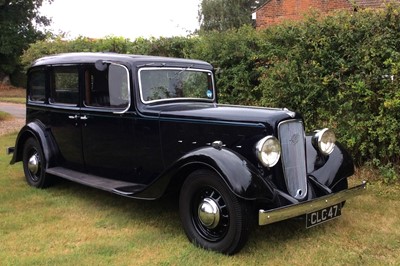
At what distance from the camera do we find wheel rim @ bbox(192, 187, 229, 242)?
3.93 meters

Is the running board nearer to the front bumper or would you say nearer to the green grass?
the green grass

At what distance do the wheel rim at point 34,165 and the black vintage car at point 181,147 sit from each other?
2 centimetres

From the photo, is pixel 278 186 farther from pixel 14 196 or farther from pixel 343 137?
pixel 14 196

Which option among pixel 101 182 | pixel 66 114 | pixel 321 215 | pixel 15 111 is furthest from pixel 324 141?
pixel 15 111

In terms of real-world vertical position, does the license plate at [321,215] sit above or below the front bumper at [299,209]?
below

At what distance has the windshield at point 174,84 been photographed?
4.99m

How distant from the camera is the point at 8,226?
4695mm

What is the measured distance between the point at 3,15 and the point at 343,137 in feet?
119

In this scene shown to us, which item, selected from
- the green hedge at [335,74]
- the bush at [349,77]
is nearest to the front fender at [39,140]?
the green hedge at [335,74]

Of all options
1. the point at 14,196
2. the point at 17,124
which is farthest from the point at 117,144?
the point at 17,124

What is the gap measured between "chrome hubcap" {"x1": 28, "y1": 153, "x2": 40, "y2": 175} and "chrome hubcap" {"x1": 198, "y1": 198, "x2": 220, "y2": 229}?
3.27 m

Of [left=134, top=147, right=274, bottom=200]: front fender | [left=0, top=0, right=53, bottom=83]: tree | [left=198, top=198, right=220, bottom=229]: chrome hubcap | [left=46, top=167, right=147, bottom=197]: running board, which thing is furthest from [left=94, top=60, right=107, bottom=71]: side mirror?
[left=0, top=0, right=53, bottom=83]: tree

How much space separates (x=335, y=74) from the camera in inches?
257

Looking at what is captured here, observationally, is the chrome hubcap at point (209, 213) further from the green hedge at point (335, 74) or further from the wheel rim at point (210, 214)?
the green hedge at point (335, 74)
